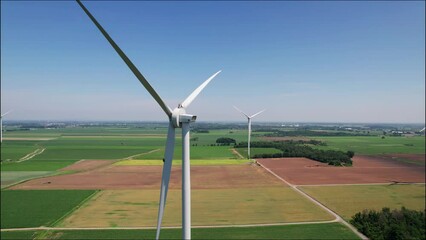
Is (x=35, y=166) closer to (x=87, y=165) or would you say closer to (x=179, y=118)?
(x=87, y=165)

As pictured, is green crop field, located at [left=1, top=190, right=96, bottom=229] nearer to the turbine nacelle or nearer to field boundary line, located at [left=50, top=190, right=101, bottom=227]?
field boundary line, located at [left=50, top=190, right=101, bottom=227]

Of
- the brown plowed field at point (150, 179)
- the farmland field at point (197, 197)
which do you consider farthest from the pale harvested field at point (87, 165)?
the brown plowed field at point (150, 179)

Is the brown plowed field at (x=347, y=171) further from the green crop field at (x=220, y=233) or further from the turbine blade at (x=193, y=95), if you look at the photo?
the turbine blade at (x=193, y=95)

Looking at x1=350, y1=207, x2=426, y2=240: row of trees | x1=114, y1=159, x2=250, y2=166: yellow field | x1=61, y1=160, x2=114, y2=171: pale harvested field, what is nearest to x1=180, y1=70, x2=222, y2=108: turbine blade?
x1=350, y1=207, x2=426, y2=240: row of trees

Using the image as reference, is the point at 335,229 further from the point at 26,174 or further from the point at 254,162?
the point at 26,174

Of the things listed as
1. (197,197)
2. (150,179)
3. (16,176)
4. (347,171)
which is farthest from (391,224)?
(16,176)

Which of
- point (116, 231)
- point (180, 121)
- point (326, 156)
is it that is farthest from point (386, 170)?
point (180, 121)

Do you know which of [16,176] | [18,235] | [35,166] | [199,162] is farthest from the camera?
[199,162]
